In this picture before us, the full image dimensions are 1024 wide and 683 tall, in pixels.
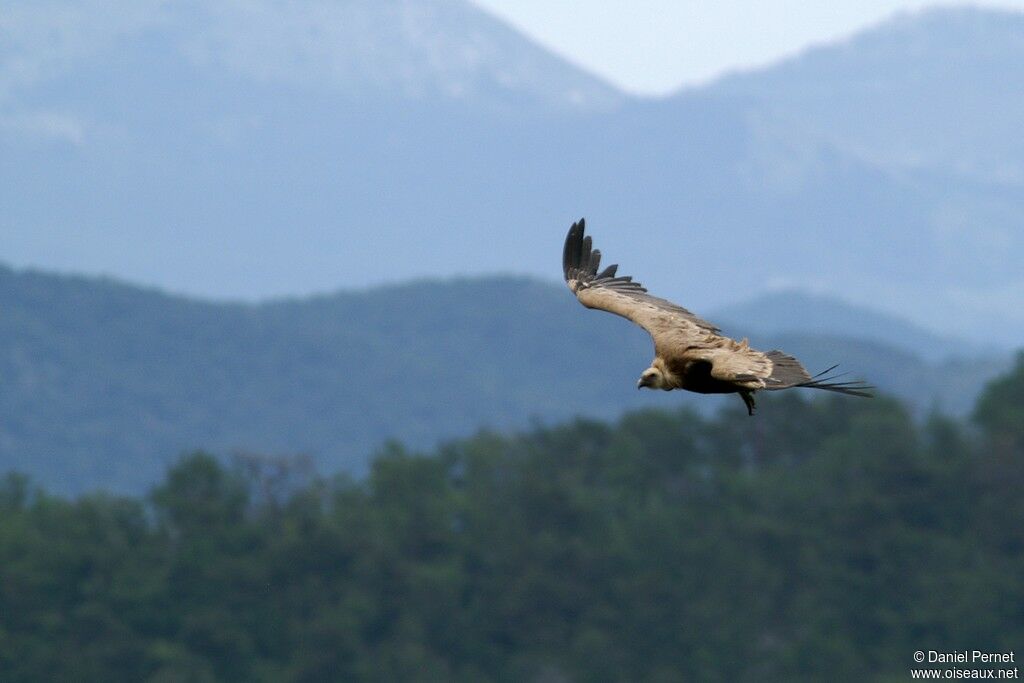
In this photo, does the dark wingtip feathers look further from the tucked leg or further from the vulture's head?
the tucked leg

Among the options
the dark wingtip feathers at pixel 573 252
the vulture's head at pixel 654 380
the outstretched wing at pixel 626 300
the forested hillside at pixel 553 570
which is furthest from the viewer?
the forested hillside at pixel 553 570

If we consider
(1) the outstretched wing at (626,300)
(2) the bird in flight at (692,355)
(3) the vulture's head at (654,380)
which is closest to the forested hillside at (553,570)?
(1) the outstretched wing at (626,300)

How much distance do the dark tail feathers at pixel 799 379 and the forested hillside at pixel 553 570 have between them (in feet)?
168

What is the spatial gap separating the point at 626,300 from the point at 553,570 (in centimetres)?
5477

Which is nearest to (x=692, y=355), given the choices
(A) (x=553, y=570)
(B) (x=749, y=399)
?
(B) (x=749, y=399)

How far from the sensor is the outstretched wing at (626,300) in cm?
1381

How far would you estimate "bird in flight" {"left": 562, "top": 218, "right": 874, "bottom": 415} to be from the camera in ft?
38.0

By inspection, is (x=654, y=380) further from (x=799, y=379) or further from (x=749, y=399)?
(x=799, y=379)

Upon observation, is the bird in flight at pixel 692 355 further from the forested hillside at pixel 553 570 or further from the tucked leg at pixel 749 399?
the forested hillside at pixel 553 570

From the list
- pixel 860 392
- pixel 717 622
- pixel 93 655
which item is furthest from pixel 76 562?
pixel 860 392

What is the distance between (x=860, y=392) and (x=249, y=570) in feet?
198

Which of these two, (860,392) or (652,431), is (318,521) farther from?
(860,392)

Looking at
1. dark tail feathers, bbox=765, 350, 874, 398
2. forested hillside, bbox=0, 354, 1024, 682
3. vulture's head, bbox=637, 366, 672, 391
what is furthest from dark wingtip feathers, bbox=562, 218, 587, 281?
forested hillside, bbox=0, 354, 1024, 682

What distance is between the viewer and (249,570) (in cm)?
6806
